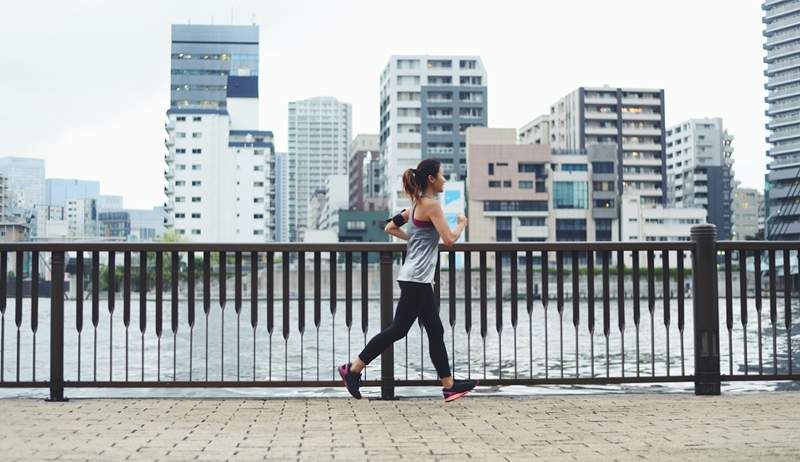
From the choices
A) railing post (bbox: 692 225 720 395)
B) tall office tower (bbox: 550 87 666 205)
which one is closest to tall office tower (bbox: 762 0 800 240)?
tall office tower (bbox: 550 87 666 205)

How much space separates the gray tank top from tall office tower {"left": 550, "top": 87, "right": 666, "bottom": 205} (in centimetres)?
12348

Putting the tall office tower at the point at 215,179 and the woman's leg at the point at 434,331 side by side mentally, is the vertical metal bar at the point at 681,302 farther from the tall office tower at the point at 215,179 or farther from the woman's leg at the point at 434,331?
the tall office tower at the point at 215,179

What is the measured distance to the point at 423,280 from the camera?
5.71m

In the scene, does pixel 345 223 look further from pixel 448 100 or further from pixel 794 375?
pixel 794 375

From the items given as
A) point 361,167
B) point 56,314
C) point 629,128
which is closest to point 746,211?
point 629,128

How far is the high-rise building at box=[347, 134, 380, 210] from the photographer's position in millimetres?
137062

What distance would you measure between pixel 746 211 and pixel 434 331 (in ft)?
622

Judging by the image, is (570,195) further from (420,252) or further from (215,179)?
(420,252)

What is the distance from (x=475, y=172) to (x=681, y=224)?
97.0ft

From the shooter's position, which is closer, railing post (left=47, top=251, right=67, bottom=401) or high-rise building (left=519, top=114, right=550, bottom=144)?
railing post (left=47, top=251, right=67, bottom=401)

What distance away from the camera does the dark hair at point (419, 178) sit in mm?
5715

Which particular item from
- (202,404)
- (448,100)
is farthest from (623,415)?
(448,100)

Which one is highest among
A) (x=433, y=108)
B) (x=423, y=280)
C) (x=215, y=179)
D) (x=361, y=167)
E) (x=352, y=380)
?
(x=433, y=108)

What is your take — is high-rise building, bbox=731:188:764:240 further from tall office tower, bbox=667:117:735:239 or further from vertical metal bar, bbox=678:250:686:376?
vertical metal bar, bbox=678:250:686:376
